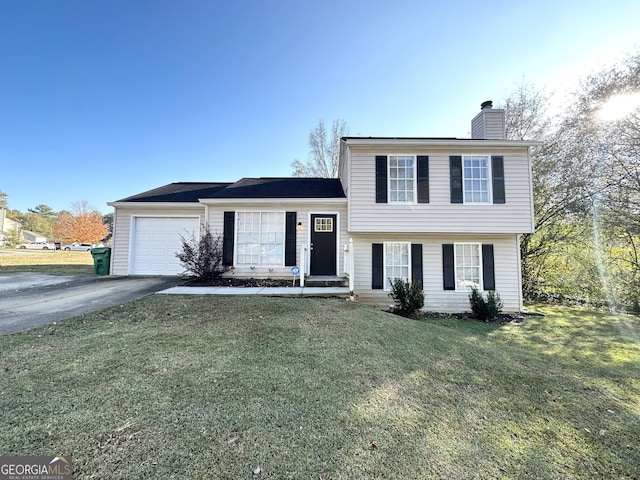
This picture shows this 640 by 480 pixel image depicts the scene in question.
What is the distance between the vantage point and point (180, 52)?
1073cm

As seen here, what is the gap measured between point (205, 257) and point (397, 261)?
6620 mm

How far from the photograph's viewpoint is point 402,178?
8.52 meters

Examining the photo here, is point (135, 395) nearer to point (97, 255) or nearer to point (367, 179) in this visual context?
point (367, 179)

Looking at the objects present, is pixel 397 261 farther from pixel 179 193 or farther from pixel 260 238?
pixel 179 193

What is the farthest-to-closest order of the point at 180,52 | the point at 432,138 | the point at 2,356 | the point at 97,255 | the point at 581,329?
the point at 180,52 < the point at 97,255 < the point at 432,138 < the point at 581,329 < the point at 2,356

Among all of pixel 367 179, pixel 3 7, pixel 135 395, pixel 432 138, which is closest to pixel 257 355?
pixel 135 395

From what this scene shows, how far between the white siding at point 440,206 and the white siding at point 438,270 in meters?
0.57

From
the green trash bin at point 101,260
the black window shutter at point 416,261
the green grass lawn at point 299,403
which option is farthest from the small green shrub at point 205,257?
the black window shutter at point 416,261

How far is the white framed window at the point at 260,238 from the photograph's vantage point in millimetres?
9148

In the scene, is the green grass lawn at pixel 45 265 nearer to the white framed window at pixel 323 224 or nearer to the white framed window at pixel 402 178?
the white framed window at pixel 323 224

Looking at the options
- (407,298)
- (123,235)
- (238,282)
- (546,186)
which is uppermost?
(546,186)

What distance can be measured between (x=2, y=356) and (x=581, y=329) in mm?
12584

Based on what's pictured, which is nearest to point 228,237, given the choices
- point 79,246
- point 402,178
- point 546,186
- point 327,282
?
point 327,282

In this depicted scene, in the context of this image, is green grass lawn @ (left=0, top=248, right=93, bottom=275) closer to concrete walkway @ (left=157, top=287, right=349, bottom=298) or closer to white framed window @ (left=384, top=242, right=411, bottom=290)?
concrete walkway @ (left=157, top=287, right=349, bottom=298)
